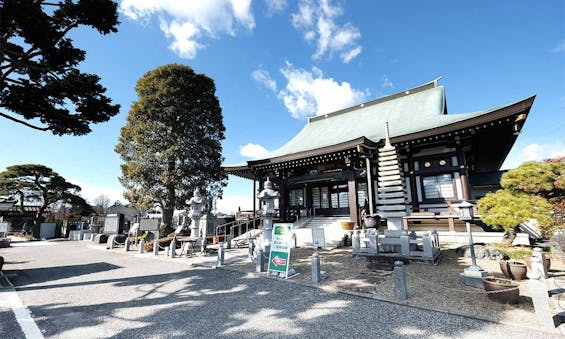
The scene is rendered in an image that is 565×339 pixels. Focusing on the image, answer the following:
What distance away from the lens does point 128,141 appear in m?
18.5

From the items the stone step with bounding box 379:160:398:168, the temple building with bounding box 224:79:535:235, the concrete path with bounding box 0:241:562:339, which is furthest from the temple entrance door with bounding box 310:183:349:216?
the concrete path with bounding box 0:241:562:339

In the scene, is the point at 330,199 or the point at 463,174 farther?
the point at 330,199

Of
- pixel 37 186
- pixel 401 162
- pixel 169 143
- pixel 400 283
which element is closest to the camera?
pixel 400 283

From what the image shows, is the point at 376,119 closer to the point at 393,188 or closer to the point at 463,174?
the point at 463,174

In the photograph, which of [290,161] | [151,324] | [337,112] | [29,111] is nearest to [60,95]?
[29,111]

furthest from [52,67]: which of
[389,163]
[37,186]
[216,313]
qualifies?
[37,186]

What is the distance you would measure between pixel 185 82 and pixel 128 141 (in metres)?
6.29

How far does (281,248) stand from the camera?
6719mm

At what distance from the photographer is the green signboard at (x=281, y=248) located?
651 cm

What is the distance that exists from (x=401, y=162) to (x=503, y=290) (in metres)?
9.61

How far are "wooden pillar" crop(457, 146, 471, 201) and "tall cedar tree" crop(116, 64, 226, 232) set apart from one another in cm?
1580

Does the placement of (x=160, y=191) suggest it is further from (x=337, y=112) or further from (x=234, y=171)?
(x=337, y=112)

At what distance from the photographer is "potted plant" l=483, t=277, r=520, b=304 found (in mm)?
4125

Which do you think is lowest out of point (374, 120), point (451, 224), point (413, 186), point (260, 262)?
point (260, 262)
